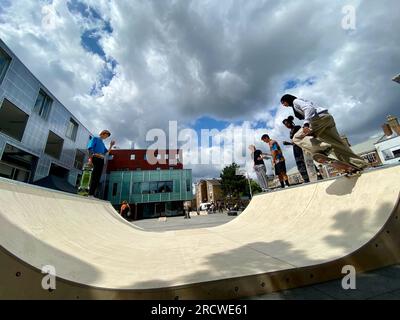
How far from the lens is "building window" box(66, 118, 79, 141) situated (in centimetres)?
1990

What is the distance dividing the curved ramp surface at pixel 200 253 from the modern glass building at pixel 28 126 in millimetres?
14078

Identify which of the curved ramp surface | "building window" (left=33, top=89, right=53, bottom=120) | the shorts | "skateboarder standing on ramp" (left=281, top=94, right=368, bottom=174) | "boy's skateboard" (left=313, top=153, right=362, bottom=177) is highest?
"building window" (left=33, top=89, right=53, bottom=120)

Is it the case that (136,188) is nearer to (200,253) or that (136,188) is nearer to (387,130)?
(200,253)

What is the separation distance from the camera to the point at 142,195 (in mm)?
31312

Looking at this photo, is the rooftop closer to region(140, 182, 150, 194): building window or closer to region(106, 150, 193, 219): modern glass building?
region(106, 150, 193, 219): modern glass building

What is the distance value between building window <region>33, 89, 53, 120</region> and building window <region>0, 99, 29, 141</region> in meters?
1.18

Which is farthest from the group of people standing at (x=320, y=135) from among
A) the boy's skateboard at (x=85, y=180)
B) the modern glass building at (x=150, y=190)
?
the modern glass building at (x=150, y=190)

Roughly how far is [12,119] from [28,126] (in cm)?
173

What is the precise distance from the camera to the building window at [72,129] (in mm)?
19897

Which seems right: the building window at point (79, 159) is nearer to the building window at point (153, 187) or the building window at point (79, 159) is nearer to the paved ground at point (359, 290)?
the building window at point (153, 187)

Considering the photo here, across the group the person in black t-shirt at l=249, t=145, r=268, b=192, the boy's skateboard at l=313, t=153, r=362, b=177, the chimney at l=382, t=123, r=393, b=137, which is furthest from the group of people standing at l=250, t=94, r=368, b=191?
the chimney at l=382, t=123, r=393, b=137

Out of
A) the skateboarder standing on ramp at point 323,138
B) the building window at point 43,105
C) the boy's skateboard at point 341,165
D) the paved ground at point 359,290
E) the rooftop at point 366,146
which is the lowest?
the paved ground at point 359,290

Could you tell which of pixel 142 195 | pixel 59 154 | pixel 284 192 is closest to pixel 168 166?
pixel 142 195
